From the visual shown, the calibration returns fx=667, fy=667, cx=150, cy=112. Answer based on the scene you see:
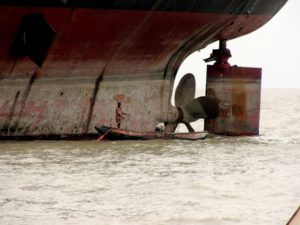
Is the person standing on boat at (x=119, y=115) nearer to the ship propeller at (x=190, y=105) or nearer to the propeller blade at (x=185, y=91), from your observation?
the ship propeller at (x=190, y=105)

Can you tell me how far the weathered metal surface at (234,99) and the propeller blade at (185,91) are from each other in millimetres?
415

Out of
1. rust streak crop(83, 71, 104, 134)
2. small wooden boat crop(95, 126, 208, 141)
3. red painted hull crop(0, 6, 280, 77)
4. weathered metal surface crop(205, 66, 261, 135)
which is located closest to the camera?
red painted hull crop(0, 6, 280, 77)

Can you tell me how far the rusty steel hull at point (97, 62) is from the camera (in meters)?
11.5

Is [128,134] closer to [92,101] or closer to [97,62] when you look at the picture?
[92,101]

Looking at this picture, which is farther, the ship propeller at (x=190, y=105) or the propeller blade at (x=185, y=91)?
the propeller blade at (x=185, y=91)

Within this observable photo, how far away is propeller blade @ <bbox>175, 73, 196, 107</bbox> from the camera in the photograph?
15.0 metres

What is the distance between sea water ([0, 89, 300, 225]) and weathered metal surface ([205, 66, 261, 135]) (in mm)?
1847

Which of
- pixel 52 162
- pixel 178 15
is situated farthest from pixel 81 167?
pixel 178 15

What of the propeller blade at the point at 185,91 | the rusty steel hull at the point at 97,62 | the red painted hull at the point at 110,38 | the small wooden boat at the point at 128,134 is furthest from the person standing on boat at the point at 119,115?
the propeller blade at the point at 185,91

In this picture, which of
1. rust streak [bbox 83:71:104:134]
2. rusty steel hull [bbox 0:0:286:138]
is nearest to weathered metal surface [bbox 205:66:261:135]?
rusty steel hull [bbox 0:0:286:138]

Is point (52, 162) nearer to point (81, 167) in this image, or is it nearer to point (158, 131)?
point (81, 167)

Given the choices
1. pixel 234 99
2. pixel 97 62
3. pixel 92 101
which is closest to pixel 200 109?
pixel 234 99

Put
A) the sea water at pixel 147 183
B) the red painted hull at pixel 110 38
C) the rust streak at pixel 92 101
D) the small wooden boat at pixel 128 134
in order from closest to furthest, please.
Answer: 1. the sea water at pixel 147 183
2. the red painted hull at pixel 110 38
3. the small wooden boat at pixel 128 134
4. the rust streak at pixel 92 101

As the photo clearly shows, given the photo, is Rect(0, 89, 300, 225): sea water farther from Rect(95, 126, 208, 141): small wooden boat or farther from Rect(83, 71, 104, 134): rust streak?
Rect(83, 71, 104, 134): rust streak
